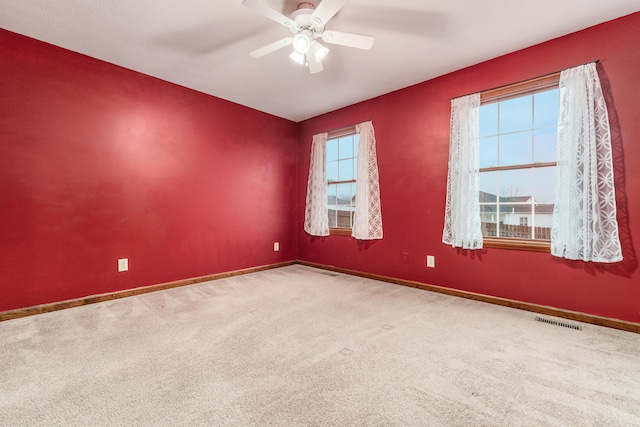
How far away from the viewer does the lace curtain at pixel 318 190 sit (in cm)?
448

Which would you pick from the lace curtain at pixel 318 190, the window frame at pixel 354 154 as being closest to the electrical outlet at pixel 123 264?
the lace curtain at pixel 318 190

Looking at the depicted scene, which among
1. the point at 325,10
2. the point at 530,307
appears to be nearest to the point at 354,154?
the point at 325,10

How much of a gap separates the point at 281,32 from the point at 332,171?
2323 millimetres

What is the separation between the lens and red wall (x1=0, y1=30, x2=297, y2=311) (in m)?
2.53

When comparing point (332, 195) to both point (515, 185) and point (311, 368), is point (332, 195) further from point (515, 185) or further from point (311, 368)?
point (311, 368)

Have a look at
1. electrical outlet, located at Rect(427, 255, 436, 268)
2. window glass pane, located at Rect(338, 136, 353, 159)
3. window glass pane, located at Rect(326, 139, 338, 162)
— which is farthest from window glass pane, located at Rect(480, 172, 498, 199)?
window glass pane, located at Rect(326, 139, 338, 162)

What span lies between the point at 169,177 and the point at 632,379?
4191 millimetres

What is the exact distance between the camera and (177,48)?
273 centimetres

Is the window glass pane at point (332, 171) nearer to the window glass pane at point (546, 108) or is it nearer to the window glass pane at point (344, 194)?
the window glass pane at point (344, 194)

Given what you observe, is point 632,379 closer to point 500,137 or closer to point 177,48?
point 500,137

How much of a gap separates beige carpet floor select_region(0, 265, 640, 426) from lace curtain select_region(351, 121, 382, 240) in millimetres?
1260

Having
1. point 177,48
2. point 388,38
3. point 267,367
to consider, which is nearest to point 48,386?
point 267,367

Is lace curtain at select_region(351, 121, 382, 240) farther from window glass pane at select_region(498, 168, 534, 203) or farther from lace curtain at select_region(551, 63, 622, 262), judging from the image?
lace curtain at select_region(551, 63, 622, 262)

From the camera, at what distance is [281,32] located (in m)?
2.51
